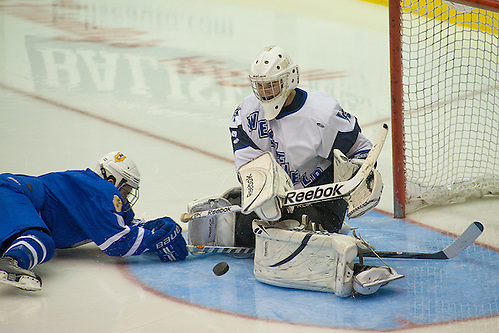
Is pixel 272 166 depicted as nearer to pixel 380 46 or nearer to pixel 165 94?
pixel 165 94

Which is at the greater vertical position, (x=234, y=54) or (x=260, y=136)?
(x=260, y=136)

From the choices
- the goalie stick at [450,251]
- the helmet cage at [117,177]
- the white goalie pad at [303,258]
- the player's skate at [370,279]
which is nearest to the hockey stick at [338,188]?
the white goalie pad at [303,258]

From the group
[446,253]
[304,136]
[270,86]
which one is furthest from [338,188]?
[446,253]

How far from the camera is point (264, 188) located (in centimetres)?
297

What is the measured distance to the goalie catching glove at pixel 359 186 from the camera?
2951 millimetres

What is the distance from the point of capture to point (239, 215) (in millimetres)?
3461

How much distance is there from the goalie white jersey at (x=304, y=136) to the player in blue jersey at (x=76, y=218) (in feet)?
1.71

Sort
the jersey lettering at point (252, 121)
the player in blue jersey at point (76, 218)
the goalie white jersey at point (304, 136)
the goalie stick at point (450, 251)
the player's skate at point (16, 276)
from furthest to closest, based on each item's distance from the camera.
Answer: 1. the jersey lettering at point (252, 121)
2. the goalie white jersey at point (304, 136)
3. the goalie stick at point (450, 251)
4. the player in blue jersey at point (76, 218)
5. the player's skate at point (16, 276)

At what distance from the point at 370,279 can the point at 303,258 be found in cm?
28

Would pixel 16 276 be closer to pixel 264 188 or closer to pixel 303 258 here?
pixel 264 188

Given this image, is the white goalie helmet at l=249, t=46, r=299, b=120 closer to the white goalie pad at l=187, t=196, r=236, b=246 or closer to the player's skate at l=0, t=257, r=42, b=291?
the white goalie pad at l=187, t=196, r=236, b=246

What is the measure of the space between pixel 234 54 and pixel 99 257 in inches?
181

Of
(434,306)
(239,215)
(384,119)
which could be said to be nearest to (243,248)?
Result: (239,215)

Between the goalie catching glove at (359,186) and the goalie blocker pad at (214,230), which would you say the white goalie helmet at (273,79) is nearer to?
the goalie catching glove at (359,186)
